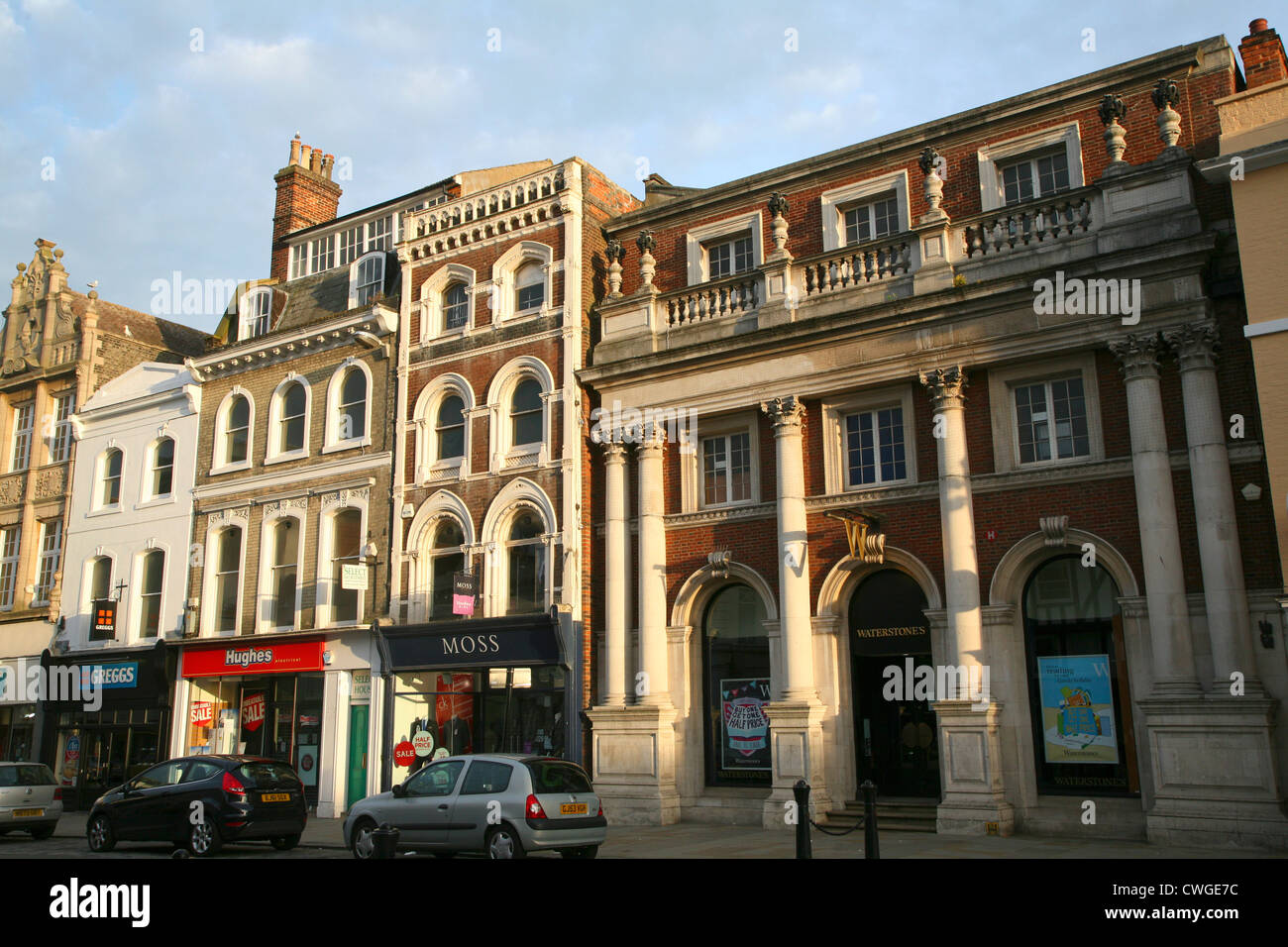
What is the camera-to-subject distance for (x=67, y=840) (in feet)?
62.9

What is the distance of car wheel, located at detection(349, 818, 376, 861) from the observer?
13.9 metres

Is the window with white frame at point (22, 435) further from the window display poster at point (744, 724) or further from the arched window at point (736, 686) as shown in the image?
the window display poster at point (744, 724)

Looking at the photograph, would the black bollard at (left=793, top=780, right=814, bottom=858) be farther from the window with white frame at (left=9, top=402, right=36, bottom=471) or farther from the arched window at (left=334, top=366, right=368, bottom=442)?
the window with white frame at (left=9, top=402, right=36, bottom=471)

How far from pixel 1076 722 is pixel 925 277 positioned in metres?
7.20

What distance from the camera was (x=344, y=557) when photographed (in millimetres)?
24094

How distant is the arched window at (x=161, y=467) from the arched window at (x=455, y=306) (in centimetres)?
933

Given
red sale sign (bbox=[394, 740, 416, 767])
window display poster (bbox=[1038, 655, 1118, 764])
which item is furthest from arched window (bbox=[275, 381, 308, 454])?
window display poster (bbox=[1038, 655, 1118, 764])

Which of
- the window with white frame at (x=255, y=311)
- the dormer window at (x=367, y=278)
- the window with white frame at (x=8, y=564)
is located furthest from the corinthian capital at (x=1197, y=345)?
the window with white frame at (x=8, y=564)

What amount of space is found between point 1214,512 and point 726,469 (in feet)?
26.5

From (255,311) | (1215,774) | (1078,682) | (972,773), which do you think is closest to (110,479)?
(255,311)

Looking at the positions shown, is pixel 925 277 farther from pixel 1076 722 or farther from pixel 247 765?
pixel 247 765

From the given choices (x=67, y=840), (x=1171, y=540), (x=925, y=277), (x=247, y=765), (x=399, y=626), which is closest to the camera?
(x=1171, y=540)

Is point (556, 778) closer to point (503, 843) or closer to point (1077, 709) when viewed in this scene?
point (503, 843)
